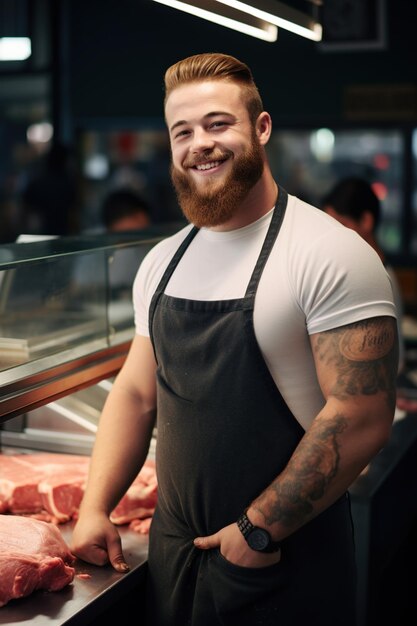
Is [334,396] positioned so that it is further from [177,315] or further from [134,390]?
[134,390]

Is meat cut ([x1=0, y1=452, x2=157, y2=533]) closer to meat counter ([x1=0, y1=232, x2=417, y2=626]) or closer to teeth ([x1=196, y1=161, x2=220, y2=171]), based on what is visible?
meat counter ([x1=0, y1=232, x2=417, y2=626])

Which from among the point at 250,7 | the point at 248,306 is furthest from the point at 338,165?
the point at 248,306

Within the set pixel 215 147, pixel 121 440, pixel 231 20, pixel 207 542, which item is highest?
pixel 231 20

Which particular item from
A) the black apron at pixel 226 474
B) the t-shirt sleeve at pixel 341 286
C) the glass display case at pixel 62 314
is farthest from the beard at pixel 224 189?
the glass display case at pixel 62 314

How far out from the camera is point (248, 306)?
2.07 meters

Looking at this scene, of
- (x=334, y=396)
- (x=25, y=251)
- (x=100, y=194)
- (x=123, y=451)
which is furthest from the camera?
(x=100, y=194)

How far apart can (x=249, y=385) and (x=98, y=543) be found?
608mm

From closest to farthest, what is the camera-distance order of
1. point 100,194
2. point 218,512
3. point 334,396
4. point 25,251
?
point 334,396, point 218,512, point 25,251, point 100,194

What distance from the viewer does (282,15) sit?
266 centimetres

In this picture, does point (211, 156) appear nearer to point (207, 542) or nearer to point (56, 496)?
point (207, 542)

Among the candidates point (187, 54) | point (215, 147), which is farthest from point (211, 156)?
point (187, 54)

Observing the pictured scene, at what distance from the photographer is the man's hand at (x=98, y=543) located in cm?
229

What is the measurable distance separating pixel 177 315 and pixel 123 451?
45 centimetres

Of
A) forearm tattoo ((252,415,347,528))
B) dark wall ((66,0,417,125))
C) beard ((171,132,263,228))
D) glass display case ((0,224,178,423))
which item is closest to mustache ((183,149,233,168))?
beard ((171,132,263,228))
